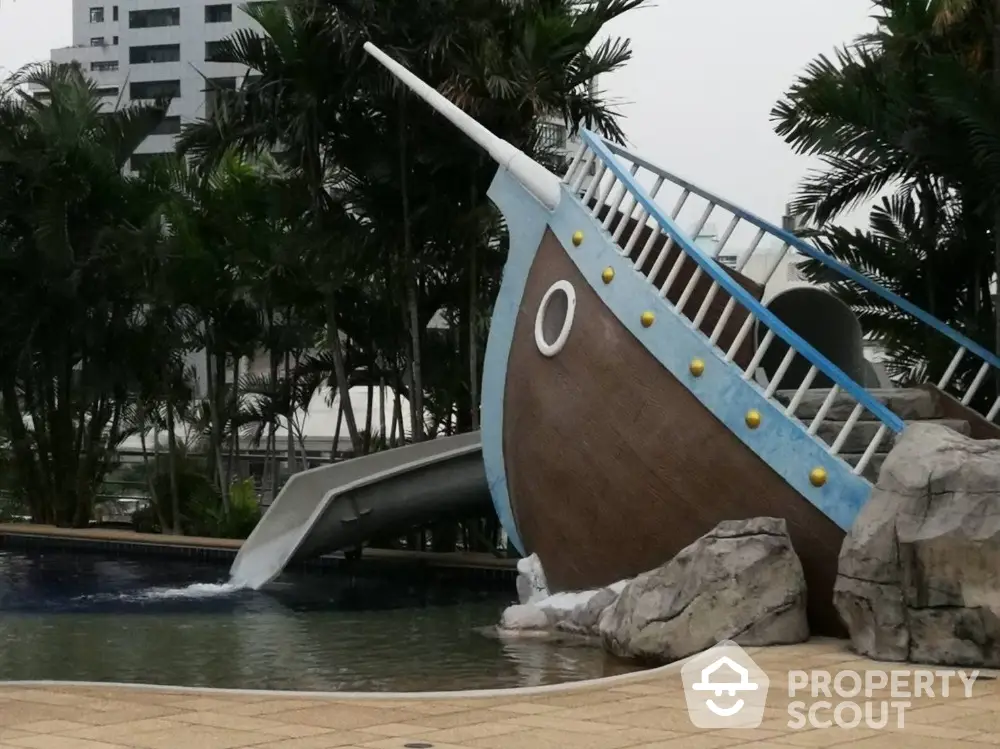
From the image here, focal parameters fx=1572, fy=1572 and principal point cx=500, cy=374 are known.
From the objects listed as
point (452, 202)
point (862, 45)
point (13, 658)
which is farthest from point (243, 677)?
point (862, 45)

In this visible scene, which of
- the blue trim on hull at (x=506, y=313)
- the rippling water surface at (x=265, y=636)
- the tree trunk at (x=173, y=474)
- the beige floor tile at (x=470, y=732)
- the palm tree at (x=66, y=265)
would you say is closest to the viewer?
the beige floor tile at (x=470, y=732)

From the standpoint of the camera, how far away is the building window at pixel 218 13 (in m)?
64.8

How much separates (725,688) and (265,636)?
4760 millimetres

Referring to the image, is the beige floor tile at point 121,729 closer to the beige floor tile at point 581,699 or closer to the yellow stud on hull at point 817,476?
the beige floor tile at point 581,699

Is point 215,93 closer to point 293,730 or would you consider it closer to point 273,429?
point 273,429

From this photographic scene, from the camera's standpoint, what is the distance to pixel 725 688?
24.2 feet

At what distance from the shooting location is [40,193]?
65.1 ft

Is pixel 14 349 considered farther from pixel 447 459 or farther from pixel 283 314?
pixel 447 459

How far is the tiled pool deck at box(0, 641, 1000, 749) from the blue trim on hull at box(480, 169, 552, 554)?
438cm

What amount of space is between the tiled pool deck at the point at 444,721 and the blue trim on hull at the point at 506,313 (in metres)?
4.38

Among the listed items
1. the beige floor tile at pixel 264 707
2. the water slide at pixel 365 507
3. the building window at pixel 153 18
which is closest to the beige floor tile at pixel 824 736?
the beige floor tile at pixel 264 707

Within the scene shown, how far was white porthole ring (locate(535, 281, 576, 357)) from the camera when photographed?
10.9 m

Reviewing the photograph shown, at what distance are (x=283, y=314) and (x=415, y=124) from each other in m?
4.32

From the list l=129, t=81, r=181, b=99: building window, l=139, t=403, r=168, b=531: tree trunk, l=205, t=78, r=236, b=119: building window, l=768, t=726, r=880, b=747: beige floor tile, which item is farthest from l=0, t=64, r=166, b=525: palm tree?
l=129, t=81, r=181, b=99: building window
